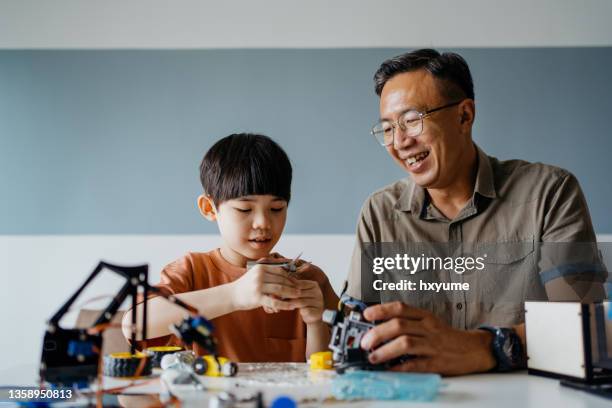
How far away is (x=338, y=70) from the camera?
271 cm

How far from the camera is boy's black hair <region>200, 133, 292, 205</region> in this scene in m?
1.54

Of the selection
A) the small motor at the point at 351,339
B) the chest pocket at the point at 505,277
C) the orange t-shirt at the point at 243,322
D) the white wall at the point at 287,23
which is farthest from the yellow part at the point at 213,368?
the white wall at the point at 287,23

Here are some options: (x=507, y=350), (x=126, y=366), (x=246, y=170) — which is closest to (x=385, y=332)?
(x=507, y=350)

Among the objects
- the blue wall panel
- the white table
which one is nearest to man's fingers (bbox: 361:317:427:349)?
the white table

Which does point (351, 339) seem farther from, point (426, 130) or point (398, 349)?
point (426, 130)

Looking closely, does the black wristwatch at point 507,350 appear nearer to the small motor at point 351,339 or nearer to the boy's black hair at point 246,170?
the small motor at point 351,339

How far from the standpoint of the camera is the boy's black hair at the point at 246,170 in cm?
154

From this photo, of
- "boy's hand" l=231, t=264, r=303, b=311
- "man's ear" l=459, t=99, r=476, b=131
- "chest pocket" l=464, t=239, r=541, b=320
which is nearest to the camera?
"boy's hand" l=231, t=264, r=303, b=311

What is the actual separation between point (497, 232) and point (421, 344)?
77cm

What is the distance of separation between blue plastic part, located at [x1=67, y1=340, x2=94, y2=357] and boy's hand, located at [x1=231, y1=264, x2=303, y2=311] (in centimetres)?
42

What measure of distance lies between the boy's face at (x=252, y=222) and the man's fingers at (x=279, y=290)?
30 cm

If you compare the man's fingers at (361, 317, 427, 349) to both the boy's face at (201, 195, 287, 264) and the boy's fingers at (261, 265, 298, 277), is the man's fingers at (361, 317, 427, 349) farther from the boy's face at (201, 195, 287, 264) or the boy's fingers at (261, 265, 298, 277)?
the boy's face at (201, 195, 287, 264)

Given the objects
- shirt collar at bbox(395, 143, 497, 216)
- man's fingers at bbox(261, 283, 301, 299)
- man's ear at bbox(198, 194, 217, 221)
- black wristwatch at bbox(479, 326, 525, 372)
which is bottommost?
black wristwatch at bbox(479, 326, 525, 372)

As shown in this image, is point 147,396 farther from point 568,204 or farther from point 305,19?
point 305,19
